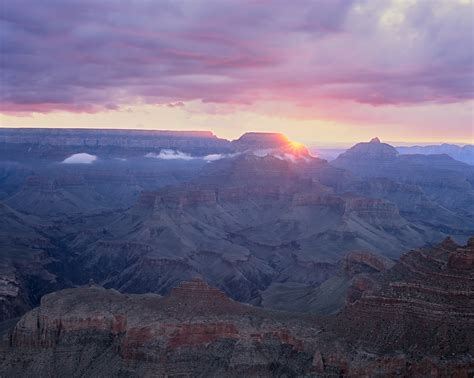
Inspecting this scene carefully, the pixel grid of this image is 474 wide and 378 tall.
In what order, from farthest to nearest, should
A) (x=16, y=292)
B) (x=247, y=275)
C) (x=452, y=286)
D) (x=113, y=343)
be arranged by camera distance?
(x=247, y=275), (x=16, y=292), (x=113, y=343), (x=452, y=286)

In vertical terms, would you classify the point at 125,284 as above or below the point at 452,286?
below

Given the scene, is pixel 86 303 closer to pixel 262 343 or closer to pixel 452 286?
pixel 262 343

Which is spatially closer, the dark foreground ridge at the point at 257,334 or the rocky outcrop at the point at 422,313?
the rocky outcrop at the point at 422,313

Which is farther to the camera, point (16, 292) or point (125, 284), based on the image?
point (125, 284)

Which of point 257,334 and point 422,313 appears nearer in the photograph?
point 422,313

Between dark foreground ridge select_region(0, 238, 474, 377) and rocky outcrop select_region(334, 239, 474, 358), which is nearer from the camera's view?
rocky outcrop select_region(334, 239, 474, 358)

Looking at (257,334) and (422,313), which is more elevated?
(422,313)

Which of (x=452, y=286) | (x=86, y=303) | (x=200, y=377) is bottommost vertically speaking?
(x=200, y=377)

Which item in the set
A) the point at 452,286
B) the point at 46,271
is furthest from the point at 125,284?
the point at 452,286
